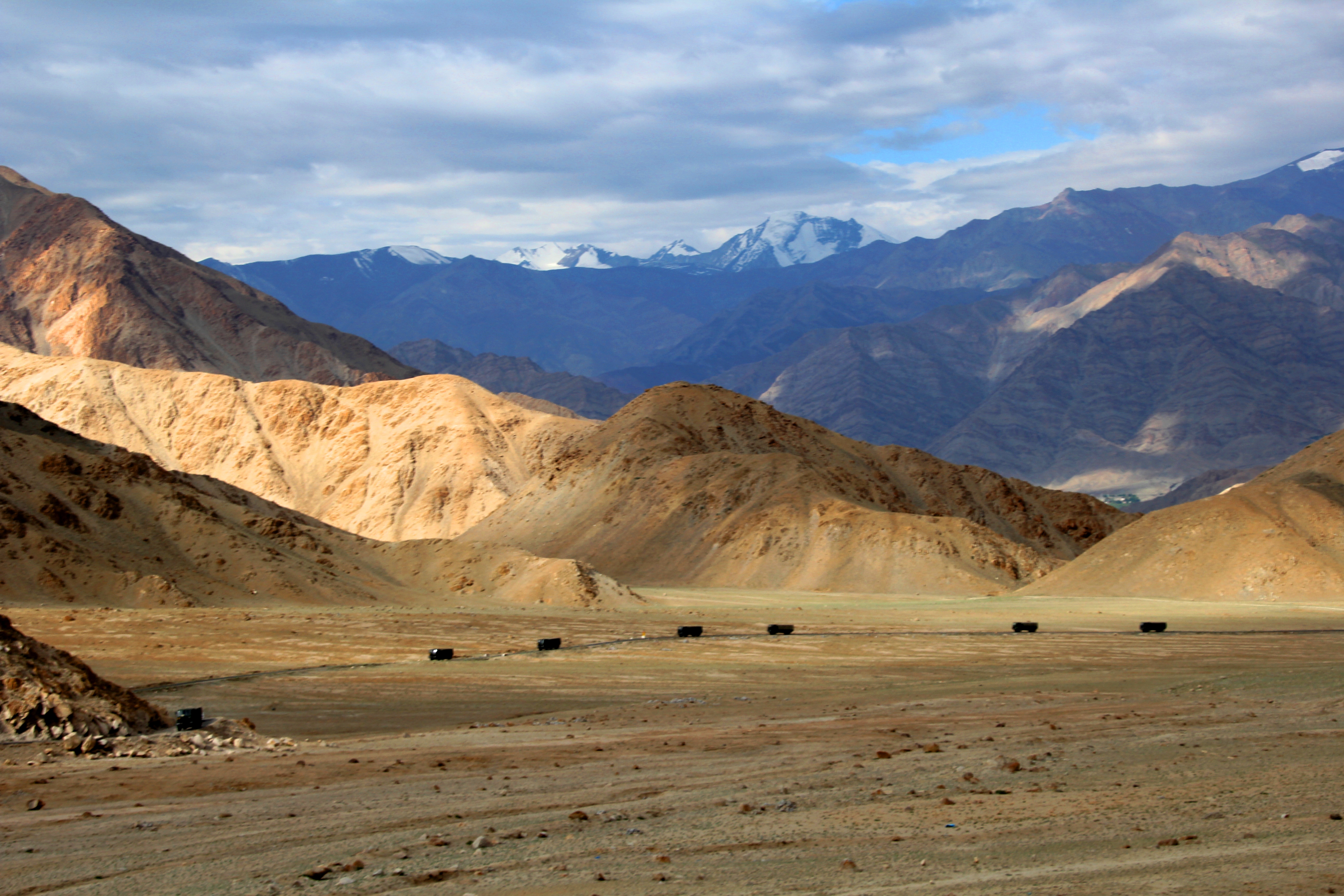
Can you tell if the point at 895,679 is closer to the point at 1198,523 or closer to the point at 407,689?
the point at 407,689

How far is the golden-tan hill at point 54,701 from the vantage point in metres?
25.8

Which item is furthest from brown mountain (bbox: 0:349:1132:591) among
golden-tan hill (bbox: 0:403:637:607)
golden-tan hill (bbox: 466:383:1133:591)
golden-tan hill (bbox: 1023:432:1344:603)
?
golden-tan hill (bbox: 1023:432:1344:603)

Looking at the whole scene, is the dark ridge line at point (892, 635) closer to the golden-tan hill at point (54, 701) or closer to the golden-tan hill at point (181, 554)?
the golden-tan hill at point (54, 701)

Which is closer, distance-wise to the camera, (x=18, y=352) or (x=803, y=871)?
(x=803, y=871)

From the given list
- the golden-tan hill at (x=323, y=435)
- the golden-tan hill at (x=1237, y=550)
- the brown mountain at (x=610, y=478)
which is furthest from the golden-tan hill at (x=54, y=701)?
the golden-tan hill at (x=323, y=435)

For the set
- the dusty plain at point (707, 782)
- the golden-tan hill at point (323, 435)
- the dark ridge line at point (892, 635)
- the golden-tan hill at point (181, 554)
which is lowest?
the dark ridge line at point (892, 635)

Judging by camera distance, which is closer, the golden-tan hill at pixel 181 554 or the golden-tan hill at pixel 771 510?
the golden-tan hill at pixel 181 554

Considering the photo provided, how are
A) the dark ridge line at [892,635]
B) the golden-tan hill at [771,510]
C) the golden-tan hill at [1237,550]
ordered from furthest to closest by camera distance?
1. the golden-tan hill at [771,510]
2. the golden-tan hill at [1237,550]
3. the dark ridge line at [892,635]

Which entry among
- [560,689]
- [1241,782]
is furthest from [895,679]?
[1241,782]

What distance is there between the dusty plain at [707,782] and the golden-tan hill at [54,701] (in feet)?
3.90

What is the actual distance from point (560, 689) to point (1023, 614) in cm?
4323

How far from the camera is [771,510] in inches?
4341

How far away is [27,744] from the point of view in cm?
2530

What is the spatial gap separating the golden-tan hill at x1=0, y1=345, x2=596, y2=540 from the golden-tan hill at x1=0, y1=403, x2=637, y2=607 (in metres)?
57.4
